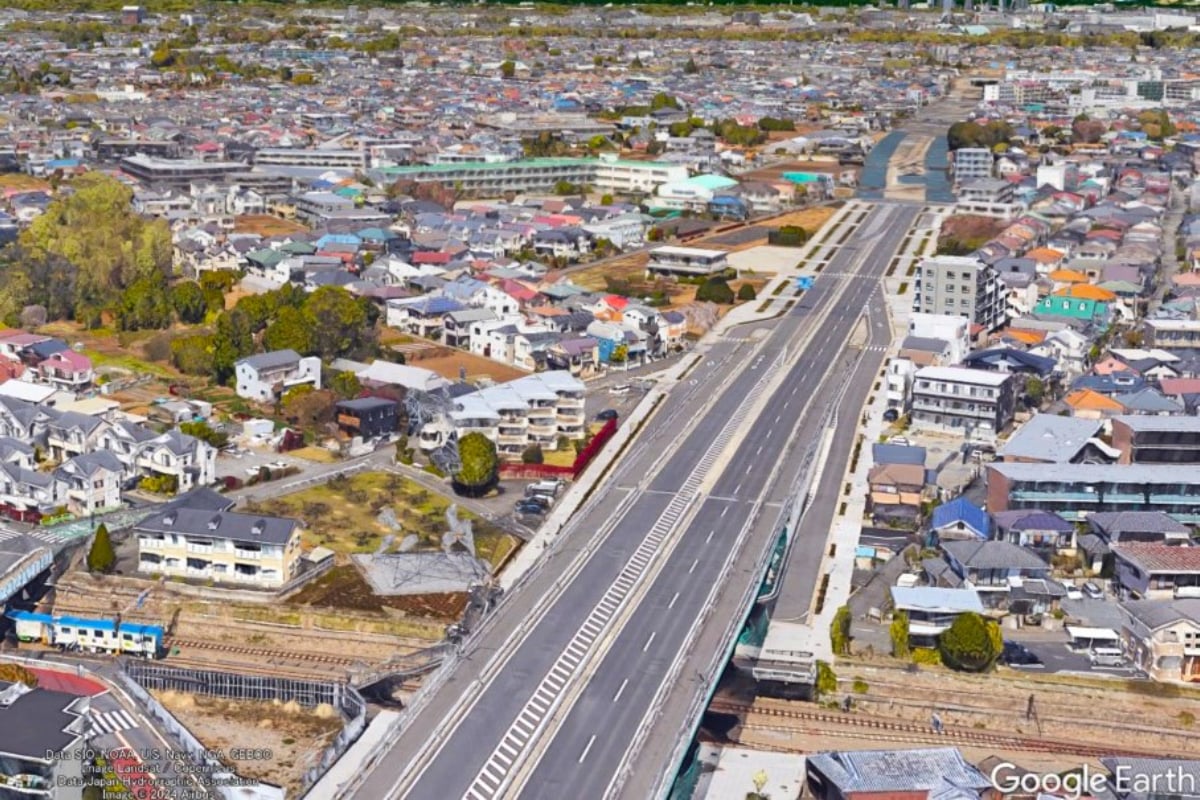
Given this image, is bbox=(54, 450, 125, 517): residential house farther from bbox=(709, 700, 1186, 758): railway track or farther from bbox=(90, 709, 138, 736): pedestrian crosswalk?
bbox=(709, 700, 1186, 758): railway track

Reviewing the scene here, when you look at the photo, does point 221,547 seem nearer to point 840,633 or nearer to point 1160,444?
point 840,633

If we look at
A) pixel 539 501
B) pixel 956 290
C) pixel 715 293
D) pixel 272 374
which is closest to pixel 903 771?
pixel 539 501

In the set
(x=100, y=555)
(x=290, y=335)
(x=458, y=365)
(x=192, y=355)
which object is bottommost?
(x=458, y=365)

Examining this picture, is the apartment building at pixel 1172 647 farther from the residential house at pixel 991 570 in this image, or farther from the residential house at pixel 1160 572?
the residential house at pixel 991 570

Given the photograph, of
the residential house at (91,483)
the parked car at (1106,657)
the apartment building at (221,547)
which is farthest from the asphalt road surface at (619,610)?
the residential house at (91,483)

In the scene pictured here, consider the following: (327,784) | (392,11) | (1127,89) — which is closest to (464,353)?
(327,784)

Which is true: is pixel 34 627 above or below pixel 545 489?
below
